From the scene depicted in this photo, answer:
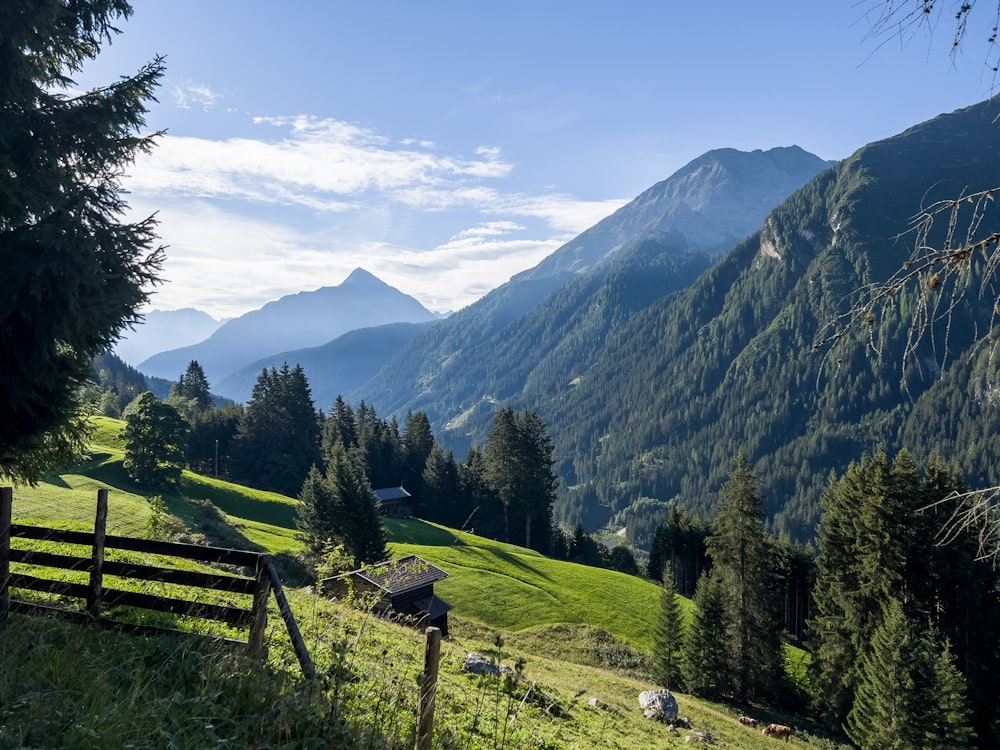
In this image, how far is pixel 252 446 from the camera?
8644 cm

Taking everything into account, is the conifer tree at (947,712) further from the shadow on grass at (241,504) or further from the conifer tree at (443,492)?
the conifer tree at (443,492)

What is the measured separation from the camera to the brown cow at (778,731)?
3128 centimetres

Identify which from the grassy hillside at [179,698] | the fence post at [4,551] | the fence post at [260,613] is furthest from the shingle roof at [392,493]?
the fence post at [260,613]

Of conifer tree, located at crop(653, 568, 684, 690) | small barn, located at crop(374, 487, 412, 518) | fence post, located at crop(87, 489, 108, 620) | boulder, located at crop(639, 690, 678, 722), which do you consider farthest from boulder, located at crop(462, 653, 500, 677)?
small barn, located at crop(374, 487, 412, 518)

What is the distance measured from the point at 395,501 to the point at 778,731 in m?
60.6

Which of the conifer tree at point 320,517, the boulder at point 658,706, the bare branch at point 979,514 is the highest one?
the bare branch at point 979,514

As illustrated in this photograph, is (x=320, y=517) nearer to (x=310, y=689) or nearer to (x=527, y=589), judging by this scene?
(x=527, y=589)

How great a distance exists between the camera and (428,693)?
20.0 ft

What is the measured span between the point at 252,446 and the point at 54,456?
3035 inches

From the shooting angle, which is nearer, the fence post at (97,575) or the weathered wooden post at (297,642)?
the weathered wooden post at (297,642)

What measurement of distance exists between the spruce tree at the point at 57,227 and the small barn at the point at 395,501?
2755 inches

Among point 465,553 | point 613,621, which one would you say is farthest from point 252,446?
point 613,621

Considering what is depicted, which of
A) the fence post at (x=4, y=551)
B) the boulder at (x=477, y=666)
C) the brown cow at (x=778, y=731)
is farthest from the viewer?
the brown cow at (x=778, y=731)

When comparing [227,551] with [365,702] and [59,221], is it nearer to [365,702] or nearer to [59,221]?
[365,702]
